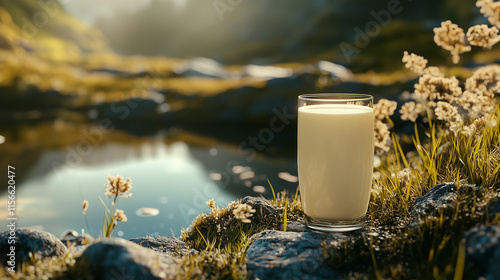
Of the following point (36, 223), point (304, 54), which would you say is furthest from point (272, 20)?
point (36, 223)

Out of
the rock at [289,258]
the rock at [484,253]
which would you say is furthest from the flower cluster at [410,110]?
the rock at [484,253]

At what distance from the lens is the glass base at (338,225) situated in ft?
13.6

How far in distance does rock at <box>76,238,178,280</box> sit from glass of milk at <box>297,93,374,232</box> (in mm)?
1537

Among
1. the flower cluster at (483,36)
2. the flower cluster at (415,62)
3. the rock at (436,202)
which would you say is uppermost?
the flower cluster at (483,36)

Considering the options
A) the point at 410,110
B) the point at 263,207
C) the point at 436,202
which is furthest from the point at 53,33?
the point at 436,202

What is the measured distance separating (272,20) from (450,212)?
80.5 m

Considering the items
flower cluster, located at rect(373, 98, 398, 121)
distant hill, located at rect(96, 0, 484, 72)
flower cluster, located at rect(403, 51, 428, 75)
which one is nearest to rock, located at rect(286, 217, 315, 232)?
flower cluster, located at rect(373, 98, 398, 121)

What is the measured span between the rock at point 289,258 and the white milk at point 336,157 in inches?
12.6

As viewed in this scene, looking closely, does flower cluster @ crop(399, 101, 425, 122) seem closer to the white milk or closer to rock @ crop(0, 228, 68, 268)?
the white milk

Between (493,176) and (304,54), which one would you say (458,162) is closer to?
(493,176)

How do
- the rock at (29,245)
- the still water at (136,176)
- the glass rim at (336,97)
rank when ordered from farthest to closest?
the still water at (136,176) < the rock at (29,245) < the glass rim at (336,97)

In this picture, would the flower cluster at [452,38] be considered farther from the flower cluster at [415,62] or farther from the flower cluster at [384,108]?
the flower cluster at [384,108]

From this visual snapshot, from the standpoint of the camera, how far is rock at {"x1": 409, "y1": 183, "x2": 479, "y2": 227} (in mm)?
3709

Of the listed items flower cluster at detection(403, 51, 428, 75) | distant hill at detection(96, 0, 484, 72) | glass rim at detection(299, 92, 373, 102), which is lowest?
glass rim at detection(299, 92, 373, 102)
